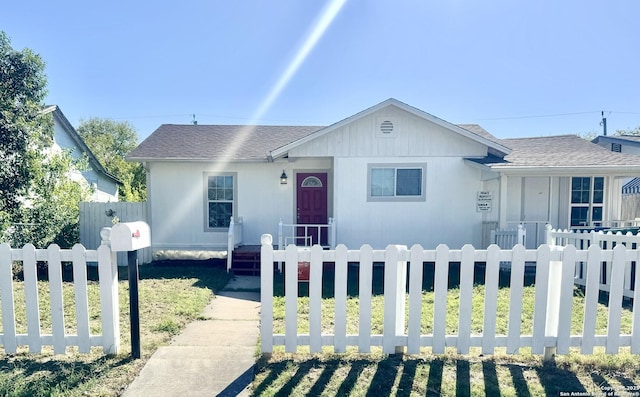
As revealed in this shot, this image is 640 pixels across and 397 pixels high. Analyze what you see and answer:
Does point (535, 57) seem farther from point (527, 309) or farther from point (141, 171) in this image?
point (141, 171)

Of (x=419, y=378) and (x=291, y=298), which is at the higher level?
(x=291, y=298)

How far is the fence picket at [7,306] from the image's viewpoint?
10.8 ft

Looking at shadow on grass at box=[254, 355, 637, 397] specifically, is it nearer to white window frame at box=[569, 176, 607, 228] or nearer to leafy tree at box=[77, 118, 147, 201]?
white window frame at box=[569, 176, 607, 228]

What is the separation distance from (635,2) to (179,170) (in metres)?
13.1

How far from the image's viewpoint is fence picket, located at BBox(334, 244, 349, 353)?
10.6 ft

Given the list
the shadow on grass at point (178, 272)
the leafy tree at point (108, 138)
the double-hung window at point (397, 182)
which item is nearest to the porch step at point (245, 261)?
the shadow on grass at point (178, 272)

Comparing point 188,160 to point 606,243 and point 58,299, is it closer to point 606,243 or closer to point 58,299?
point 58,299

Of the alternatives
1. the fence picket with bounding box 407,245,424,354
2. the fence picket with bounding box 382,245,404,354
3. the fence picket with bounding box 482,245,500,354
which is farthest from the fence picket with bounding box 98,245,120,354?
the fence picket with bounding box 482,245,500,354

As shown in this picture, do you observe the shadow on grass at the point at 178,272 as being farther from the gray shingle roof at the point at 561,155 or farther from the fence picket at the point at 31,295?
the gray shingle roof at the point at 561,155

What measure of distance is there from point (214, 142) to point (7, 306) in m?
8.17

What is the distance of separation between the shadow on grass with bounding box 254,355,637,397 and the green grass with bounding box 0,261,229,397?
4.31ft

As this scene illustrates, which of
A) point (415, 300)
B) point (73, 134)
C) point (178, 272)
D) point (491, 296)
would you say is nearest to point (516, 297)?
point (491, 296)

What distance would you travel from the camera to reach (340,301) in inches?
128

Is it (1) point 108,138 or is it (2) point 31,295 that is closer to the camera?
(2) point 31,295
